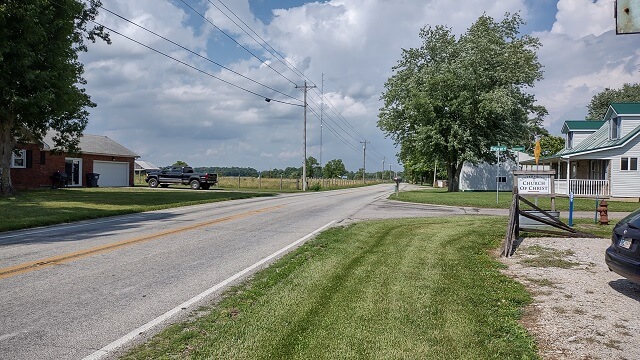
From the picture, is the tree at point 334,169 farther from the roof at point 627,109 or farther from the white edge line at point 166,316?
the white edge line at point 166,316

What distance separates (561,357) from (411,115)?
127 ft

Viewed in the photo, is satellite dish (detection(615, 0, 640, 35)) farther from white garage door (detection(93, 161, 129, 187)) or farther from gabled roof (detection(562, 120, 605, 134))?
white garage door (detection(93, 161, 129, 187))

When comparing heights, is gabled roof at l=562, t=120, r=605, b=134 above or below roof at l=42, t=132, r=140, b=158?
above

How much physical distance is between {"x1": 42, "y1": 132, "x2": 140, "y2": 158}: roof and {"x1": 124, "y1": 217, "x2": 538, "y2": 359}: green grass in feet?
118

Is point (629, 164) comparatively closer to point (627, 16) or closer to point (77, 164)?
point (627, 16)

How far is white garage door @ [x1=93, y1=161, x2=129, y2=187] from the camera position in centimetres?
4069

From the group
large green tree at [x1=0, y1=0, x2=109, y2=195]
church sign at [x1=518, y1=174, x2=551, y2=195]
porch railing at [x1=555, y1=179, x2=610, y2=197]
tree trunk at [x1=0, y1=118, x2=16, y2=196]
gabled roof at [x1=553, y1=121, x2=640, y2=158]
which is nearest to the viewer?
church sign at [x1=518, y1=174, x2=551, y2=195]

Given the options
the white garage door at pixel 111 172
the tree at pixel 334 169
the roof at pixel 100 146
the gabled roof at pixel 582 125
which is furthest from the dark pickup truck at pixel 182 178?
the tree at pixel 334 169

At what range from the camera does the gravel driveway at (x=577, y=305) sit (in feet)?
14.5

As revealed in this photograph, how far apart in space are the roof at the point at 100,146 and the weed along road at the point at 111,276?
28.6 metres

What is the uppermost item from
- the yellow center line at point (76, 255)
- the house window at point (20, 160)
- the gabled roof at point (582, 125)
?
the gabled roof at point (582, 125)

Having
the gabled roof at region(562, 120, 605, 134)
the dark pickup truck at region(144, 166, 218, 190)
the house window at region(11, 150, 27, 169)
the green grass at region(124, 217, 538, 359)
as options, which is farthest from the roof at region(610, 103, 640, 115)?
the house window at region(11, 150, 27, 169)

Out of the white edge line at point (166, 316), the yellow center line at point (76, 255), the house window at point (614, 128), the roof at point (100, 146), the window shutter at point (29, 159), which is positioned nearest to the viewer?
the white edge line at point (166, 316)

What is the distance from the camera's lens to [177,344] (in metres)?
4.24
